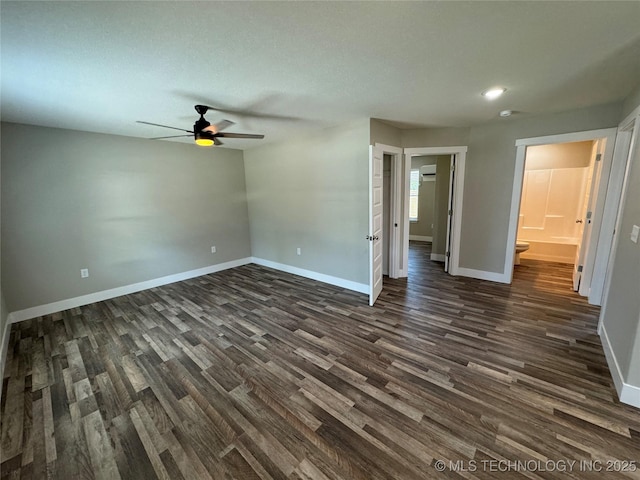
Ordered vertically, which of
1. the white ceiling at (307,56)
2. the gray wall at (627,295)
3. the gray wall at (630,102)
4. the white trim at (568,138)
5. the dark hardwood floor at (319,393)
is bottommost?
the dark hardwood floor at (319,393)

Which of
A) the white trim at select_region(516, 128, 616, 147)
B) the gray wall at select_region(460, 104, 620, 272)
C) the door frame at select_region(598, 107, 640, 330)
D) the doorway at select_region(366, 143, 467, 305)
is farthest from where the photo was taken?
the doorway at select_region(366, 143, 467, 305)

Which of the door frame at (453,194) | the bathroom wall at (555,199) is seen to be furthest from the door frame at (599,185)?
the bathroom wall at (555,199)

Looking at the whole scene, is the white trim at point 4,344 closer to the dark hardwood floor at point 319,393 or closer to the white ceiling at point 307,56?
the dark hardwood floor at point 319,393

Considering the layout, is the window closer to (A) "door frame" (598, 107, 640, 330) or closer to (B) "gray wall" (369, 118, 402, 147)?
(B) "gray wall" (369, 118, 402, 147)

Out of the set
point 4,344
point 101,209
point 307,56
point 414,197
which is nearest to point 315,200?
point 307,56

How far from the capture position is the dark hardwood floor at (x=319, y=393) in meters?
1.56

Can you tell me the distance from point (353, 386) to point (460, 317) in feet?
5.90

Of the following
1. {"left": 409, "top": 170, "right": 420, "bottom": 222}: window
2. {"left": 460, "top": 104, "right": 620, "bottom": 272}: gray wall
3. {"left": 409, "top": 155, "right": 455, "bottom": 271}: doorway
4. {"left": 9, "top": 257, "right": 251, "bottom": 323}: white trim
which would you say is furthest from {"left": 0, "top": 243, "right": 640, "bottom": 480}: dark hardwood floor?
{"left": 409, "top": 170, "right": 420, "bottom": 222}: window

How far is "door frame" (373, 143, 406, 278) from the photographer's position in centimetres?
419

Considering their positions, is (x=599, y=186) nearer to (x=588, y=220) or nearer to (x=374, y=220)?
(x=588, y=220)

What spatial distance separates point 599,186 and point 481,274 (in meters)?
1.85

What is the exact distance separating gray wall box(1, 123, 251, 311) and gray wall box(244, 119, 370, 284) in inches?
31.5

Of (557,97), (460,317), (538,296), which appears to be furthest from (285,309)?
(557,97)

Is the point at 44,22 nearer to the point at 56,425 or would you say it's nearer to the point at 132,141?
the point at 56,425
